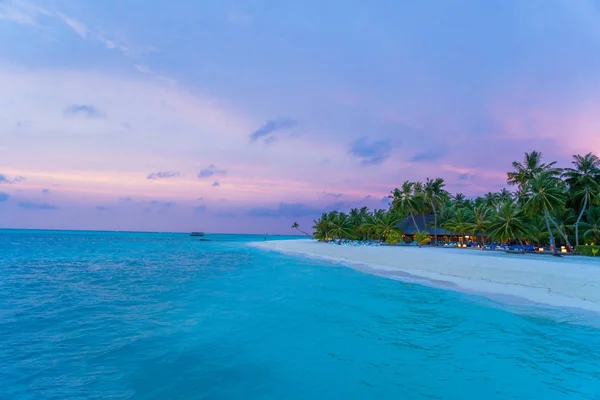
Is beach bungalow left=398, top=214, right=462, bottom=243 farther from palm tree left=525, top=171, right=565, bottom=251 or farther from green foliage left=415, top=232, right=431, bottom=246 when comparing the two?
palm tree left=525, top=171, right=565, bottom=251

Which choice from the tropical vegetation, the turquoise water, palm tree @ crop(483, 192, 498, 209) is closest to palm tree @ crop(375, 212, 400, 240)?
the tropical vegetation

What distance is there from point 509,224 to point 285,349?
37.3m

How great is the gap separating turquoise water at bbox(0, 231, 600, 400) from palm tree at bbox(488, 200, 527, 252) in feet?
91.3

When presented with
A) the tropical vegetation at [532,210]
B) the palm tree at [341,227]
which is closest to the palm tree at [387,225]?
the tropical vegetation at [532,210]

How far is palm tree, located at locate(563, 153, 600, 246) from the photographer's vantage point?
119ft

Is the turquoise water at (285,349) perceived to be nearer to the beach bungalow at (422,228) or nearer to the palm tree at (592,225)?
the palm tree at (592,225)

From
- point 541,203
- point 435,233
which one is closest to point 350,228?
point 435,233

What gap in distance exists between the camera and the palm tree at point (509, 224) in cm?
3650

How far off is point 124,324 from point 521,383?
973 cm

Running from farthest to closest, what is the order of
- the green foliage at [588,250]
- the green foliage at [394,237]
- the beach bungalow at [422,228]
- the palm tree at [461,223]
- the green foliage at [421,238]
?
the beach bungalow at [422,228], the green foliage at [394,237], the green foliage at [421,238], the palm tree at [461,223], the green foliage at [588,250]

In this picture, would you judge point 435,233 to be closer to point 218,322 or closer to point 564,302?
point 564,302

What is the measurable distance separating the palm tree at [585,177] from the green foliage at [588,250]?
96.4 inches

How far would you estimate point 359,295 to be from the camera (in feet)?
47.7

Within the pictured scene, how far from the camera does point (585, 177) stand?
36.9 metres
